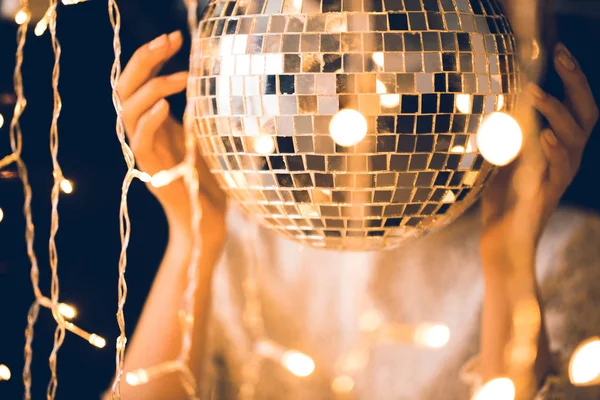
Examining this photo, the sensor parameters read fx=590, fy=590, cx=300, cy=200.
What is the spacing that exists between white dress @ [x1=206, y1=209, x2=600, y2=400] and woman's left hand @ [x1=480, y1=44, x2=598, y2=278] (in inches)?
11.0

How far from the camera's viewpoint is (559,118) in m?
0.67

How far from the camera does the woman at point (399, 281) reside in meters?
0.69

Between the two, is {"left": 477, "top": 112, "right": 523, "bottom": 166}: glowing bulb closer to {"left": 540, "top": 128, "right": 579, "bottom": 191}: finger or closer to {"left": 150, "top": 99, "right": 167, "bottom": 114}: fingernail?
{"left": 540, "top": 128, "right": 579, "bottom": 191}: finger

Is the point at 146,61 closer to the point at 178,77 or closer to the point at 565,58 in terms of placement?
the point at 178,77

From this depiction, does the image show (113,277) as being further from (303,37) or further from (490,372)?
(303,37)

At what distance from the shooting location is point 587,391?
0.98m

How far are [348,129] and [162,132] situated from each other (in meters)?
0.36

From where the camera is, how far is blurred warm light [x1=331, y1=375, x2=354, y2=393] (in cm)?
113

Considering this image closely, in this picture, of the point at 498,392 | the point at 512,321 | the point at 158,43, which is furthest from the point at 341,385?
the point at 158,43

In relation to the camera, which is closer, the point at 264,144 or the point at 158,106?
the point at 264,144

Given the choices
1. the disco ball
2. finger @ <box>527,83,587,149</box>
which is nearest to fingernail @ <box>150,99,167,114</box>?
the disco ball

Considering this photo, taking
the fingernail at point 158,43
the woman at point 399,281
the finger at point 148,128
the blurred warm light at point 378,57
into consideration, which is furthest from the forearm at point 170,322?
the blurred warm light at point 378,57

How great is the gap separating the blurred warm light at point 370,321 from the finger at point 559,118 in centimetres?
47

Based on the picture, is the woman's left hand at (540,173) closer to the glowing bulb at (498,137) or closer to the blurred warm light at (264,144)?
the glowing bulb at (498,137)
